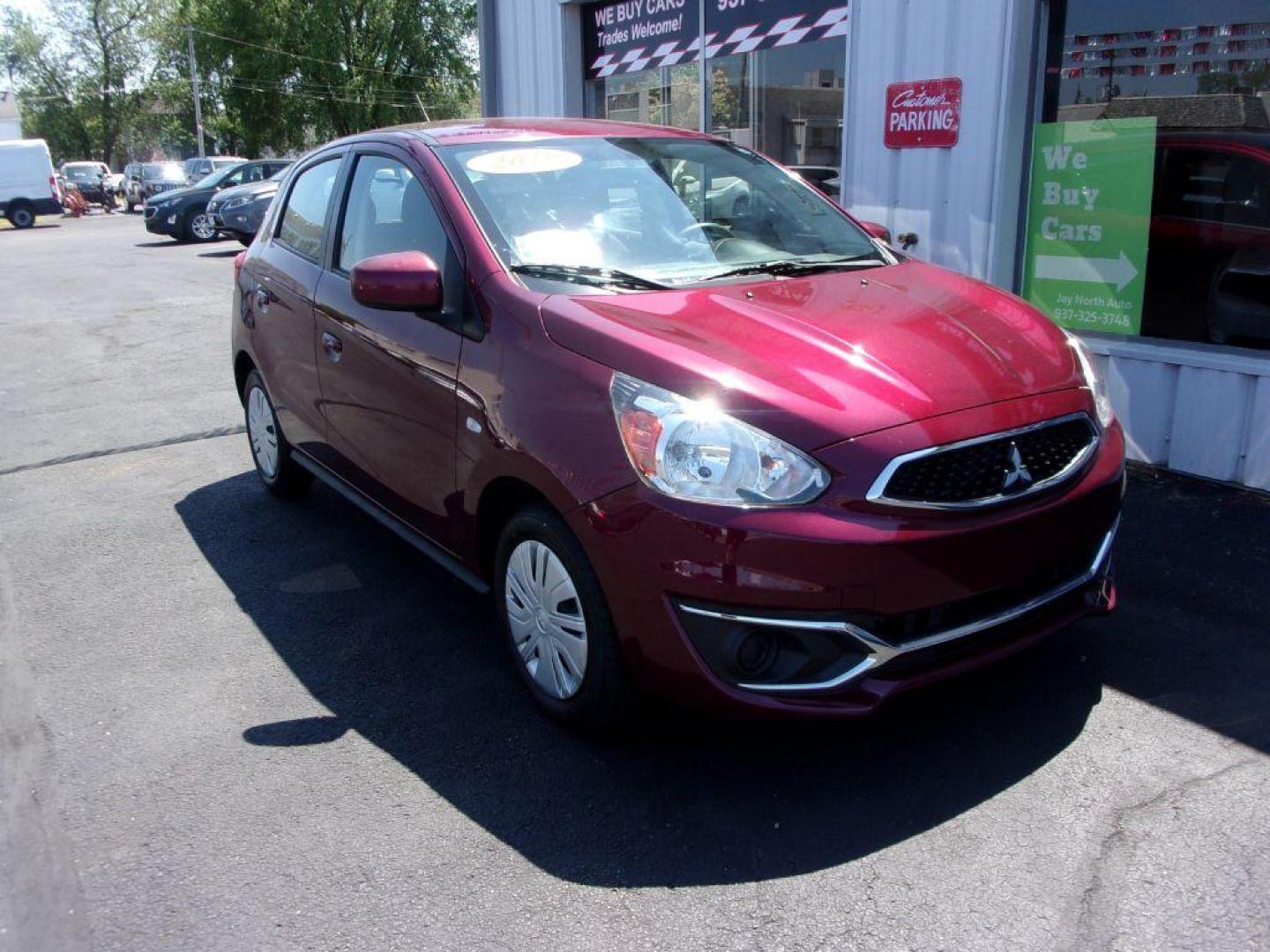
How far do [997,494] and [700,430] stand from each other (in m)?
0.80

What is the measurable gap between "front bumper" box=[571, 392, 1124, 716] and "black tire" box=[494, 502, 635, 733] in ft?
0.25

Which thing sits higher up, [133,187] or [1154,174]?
[1154,174]

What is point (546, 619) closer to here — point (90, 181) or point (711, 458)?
point (711, 458)

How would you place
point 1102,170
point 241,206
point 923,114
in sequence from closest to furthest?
point 1102,170 < point 923,114 < point 241,206

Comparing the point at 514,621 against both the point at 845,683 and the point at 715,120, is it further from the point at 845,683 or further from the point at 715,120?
Answer: the point at 715,120

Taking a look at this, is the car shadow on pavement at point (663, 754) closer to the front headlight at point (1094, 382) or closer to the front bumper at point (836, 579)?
the front bumper at point (836, 579)

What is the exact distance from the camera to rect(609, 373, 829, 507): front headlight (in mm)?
2799

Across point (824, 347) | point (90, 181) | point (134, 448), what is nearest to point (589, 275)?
point (824, 347)

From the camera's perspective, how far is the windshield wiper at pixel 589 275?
3.59 m

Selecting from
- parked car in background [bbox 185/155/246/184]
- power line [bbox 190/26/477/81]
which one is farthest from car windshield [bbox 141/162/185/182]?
power line [bbox 190/26/477/81]

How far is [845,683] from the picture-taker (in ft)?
9.30

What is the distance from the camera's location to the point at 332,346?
4.49 metres

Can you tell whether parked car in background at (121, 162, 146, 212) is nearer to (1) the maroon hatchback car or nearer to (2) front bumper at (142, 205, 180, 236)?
(2) front bumper at (142, 205, 180, 236)

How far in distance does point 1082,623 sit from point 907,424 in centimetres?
163
